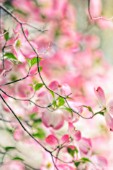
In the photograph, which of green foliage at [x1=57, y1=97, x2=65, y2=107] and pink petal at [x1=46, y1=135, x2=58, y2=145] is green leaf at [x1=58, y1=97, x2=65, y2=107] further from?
pink petal at [x1=46, y1=135, x2=58, y2=145]

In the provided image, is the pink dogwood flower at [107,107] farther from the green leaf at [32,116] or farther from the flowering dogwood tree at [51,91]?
the green leaf at [32,116]

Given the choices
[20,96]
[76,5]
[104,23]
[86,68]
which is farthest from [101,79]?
[76,5]

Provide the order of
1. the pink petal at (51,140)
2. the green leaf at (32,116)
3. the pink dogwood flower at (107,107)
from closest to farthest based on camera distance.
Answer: the pink dogwood flower at (107,107) < the pink petal at (51,140) < the green leaf at (32,116)

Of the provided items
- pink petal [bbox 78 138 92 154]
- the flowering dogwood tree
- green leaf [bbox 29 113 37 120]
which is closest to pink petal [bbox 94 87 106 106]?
the flowering dogwood tree

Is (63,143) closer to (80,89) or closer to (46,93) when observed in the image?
(46,93)

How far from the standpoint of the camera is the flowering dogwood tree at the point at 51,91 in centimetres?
76

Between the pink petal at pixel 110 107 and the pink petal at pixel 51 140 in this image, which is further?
the pink petal at pixel 51 140

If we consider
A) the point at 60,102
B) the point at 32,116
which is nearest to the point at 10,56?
the point at 60,102

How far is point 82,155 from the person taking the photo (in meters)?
0.82

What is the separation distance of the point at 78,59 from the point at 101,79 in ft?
0.36

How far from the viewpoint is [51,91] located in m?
0.73

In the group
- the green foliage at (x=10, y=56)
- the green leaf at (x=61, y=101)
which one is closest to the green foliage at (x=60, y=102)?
the green leaf at (x=61, y=101)

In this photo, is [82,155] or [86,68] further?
[86,68]

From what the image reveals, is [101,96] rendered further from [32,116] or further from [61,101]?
[32,116]
